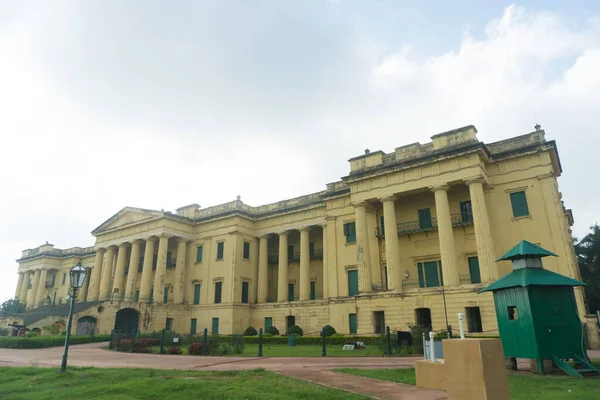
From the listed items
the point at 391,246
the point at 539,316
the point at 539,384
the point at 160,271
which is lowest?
the point at 539,384

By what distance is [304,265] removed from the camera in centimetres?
3862

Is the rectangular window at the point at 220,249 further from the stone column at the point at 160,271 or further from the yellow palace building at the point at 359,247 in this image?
the stone column at the point at 160,271

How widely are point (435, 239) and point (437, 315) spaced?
6754 millimetres

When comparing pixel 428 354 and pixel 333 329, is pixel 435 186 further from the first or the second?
pixel 428 354

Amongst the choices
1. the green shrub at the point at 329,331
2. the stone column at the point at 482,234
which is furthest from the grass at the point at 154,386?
the stone column at the point at 482,234

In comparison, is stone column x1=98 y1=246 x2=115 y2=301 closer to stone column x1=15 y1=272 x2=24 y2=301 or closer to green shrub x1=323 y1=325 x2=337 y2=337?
green shrub x1=323 y1=325 x2=337 y2=337

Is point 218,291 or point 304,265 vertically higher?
point 304,265

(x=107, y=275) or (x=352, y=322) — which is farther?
(x=107, y=275)

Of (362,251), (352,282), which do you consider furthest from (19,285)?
(362,251)

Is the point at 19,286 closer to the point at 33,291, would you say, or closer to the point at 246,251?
the point at 33,291

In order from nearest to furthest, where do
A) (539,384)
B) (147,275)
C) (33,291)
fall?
(539,384) → (147,275) → (33,291)

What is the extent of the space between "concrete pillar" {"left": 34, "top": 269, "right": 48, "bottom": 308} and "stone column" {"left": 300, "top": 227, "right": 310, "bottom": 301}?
156 ft

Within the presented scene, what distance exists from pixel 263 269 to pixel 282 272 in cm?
261

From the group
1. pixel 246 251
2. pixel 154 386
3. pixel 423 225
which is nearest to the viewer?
pixel 154 386
